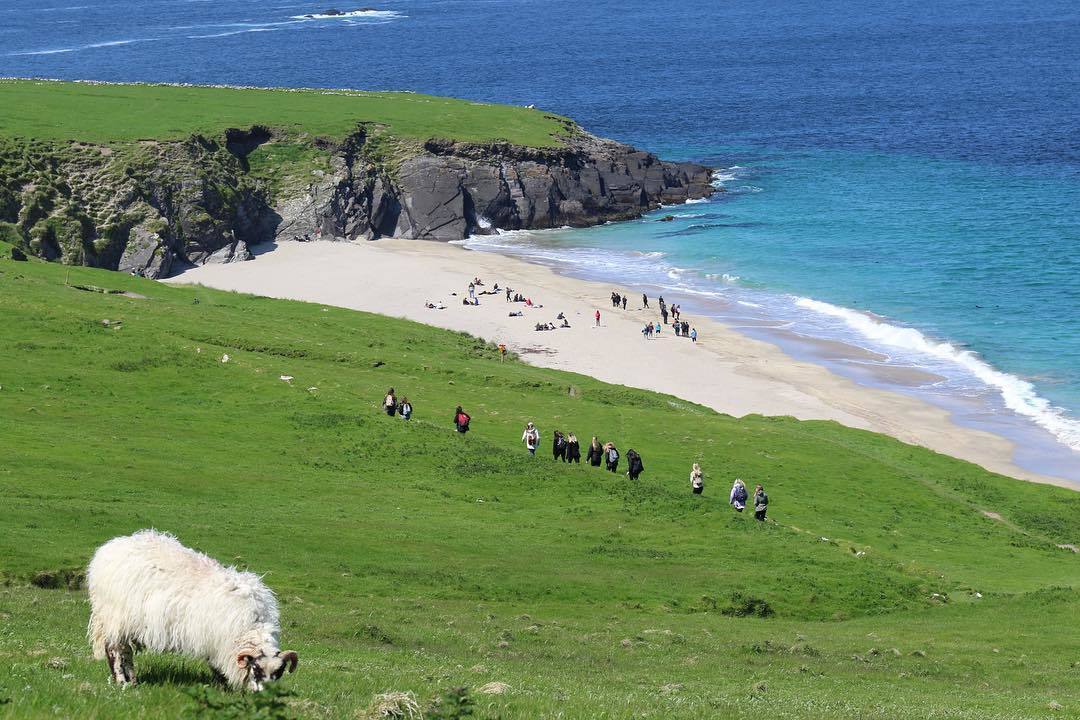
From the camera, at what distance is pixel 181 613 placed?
1794cm

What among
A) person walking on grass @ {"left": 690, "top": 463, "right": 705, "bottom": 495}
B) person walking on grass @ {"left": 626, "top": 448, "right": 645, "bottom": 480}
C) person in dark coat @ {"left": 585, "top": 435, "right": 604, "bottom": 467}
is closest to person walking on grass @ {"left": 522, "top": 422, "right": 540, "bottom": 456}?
person in dark coat @ {"left": 585, "top": 435, "right": 604, "bottom": 467}

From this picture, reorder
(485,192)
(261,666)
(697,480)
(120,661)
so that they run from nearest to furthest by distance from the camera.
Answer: (261,666)
(120,661)
(697,480)
(485,192)

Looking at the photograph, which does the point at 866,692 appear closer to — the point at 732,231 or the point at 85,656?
the point at 85,656

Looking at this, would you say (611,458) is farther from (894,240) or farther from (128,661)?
(894,240)

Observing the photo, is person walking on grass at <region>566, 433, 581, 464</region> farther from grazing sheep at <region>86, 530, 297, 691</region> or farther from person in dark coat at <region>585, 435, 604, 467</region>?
grazing sheep at <region>86, 530, 297, 691</region>

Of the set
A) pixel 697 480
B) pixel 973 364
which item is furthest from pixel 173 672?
pixel 973 364

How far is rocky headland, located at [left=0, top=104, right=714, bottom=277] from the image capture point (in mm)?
102250

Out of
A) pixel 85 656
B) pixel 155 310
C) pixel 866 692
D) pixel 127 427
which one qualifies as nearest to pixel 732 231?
pixel 155 310

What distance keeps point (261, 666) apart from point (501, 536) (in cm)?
2518

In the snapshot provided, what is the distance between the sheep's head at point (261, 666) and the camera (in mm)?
17141

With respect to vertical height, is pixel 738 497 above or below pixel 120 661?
above

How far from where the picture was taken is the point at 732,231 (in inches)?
4968

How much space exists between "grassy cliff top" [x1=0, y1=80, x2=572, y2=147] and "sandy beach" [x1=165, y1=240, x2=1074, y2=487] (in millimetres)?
17252

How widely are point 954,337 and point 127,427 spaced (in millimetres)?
64355
